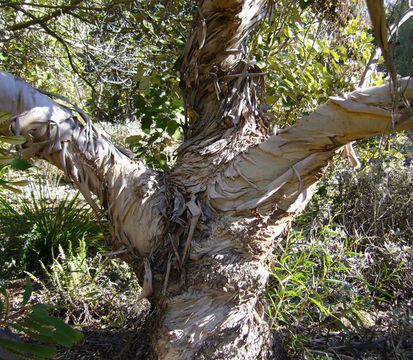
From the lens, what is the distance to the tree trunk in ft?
5.07

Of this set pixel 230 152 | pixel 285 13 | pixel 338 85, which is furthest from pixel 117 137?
pixel 230 152

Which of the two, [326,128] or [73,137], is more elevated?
[73,137]

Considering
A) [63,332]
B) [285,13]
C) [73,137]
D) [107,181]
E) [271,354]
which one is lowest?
[271,354]

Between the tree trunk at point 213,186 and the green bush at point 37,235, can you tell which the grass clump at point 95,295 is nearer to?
the green bush at point 37,235

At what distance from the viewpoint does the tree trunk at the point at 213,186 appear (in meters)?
1.55

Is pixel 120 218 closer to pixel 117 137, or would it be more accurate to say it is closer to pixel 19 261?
pixel 19 261

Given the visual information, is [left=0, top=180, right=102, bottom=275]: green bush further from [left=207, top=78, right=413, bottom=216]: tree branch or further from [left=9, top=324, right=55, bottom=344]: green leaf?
[left=9, top=324, right=55, bottom=344]: green leaf

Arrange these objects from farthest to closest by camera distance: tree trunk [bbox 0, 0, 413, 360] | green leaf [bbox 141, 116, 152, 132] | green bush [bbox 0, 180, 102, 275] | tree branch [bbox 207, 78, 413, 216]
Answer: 1. green bush [bbox 0, 180, 102, 275]
2. green leaf [bbox 141, 116, 152, 132]
3. tree trunk [bbox 0, 0, 413, 360]
4. tree branch [bbox 207, 78, 413, 216]

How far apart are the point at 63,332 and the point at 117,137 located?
7.26m

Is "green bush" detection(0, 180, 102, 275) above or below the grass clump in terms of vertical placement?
above

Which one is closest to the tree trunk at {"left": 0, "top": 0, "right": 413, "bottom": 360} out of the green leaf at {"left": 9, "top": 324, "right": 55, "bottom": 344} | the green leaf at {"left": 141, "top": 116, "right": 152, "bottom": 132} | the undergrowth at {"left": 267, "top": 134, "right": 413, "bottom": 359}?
the undergrowth at {"left": 267, "top": 134, "right": 413, "bottom": 359}

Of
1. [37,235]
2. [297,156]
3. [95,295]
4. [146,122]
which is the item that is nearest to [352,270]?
[297,156]

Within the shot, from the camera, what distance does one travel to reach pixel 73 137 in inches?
67.8

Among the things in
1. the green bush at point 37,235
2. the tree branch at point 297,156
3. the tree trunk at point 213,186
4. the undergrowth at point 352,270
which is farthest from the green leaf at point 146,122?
the green bush at point 37,235
